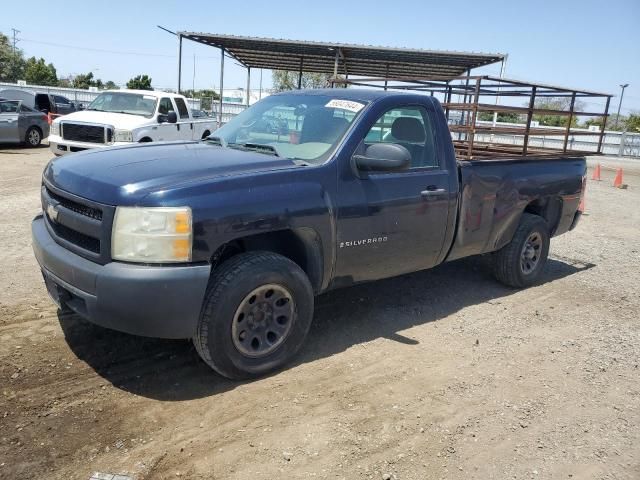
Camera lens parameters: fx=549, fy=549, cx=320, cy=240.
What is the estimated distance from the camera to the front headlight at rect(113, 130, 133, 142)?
11250 millimetres

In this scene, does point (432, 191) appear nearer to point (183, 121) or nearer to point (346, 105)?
point (346, 105)

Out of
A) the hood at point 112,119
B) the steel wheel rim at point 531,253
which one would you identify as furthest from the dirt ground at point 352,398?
the hood at point 112,119

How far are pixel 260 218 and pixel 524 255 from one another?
360 cm

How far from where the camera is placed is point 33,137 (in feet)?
57.6

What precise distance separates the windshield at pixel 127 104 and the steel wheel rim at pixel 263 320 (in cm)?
985

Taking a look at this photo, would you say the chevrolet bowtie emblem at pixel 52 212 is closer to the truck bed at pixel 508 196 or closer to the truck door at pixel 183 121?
the truck bed at pixel 508 196

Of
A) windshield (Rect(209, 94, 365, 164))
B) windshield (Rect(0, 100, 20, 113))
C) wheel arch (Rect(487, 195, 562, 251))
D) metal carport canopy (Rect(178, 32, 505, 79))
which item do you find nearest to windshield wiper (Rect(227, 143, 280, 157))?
windshield (Rect(209, 94, 365, 164))

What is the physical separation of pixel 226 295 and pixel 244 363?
0.51m

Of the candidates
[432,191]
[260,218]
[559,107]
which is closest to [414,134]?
[432,191]

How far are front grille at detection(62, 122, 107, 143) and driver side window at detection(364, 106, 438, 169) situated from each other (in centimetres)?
840

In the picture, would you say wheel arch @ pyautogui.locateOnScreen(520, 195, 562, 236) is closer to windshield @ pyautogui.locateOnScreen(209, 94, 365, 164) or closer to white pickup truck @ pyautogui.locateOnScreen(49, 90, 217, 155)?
windshield @ pyautogui.locateOnScreen(209, 94, 365, 164)

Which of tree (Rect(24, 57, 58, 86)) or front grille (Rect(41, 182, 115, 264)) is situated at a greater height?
tree (Rect(24, 57, 58, 86))

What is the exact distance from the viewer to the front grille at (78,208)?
126 inches

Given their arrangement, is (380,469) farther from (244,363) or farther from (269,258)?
(269,258)
